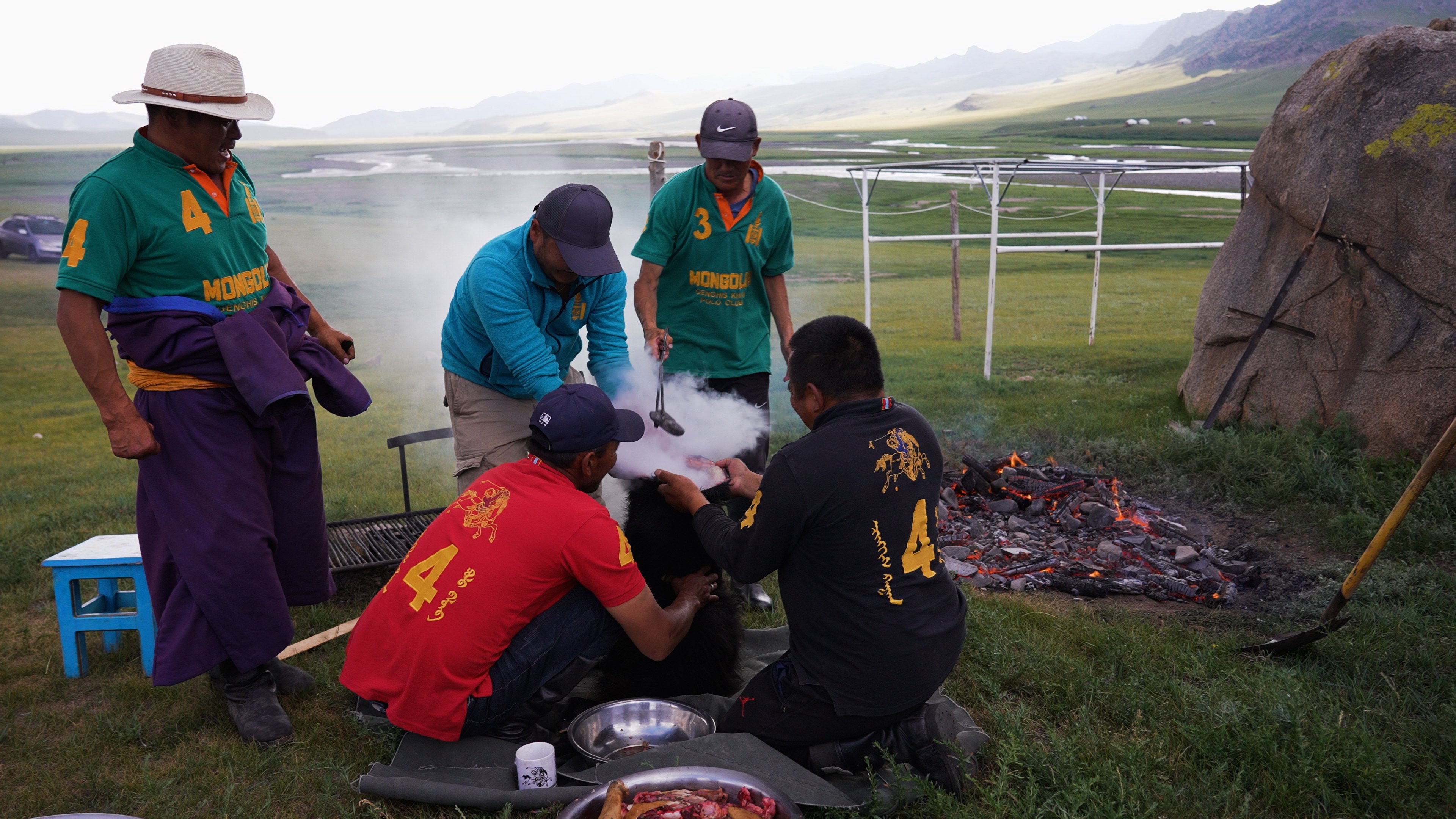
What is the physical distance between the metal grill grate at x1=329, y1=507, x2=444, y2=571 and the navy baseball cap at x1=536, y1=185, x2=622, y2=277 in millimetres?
1979

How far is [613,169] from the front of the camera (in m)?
42.9

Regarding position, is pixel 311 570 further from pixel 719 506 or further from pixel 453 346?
pixel 719 506

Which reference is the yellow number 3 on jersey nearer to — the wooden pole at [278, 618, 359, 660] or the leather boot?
the wooden pole at [278, 618, 359, 660]

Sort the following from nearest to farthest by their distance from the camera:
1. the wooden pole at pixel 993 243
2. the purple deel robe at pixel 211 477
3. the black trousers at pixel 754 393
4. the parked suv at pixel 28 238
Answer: the purple deel robe at pixel 211 477 < the black trousers at pixel 754 393 < the wooden pole at pixel 993 243 < the parked suv at pixel 28 238

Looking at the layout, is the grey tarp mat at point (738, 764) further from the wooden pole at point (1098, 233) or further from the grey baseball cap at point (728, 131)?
the wooden pole at point (1098, 233)

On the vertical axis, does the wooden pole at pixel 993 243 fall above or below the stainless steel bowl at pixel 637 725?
above

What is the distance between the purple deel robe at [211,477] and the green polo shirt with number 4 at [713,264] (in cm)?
185

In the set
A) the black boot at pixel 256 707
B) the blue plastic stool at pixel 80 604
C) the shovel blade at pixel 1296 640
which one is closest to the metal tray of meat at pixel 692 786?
the black boot at pixel 256 707

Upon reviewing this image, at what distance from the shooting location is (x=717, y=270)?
457 cm

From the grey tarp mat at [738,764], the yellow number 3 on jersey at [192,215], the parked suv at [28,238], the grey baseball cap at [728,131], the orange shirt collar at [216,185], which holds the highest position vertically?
the grey baseball cap at [728,131]

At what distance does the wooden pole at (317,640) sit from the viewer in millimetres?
4090

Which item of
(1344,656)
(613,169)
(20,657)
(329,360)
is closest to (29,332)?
(20,657)

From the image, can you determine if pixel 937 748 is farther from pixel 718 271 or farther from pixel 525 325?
pixel 718 271

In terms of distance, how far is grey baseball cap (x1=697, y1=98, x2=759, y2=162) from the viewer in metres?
4.18
